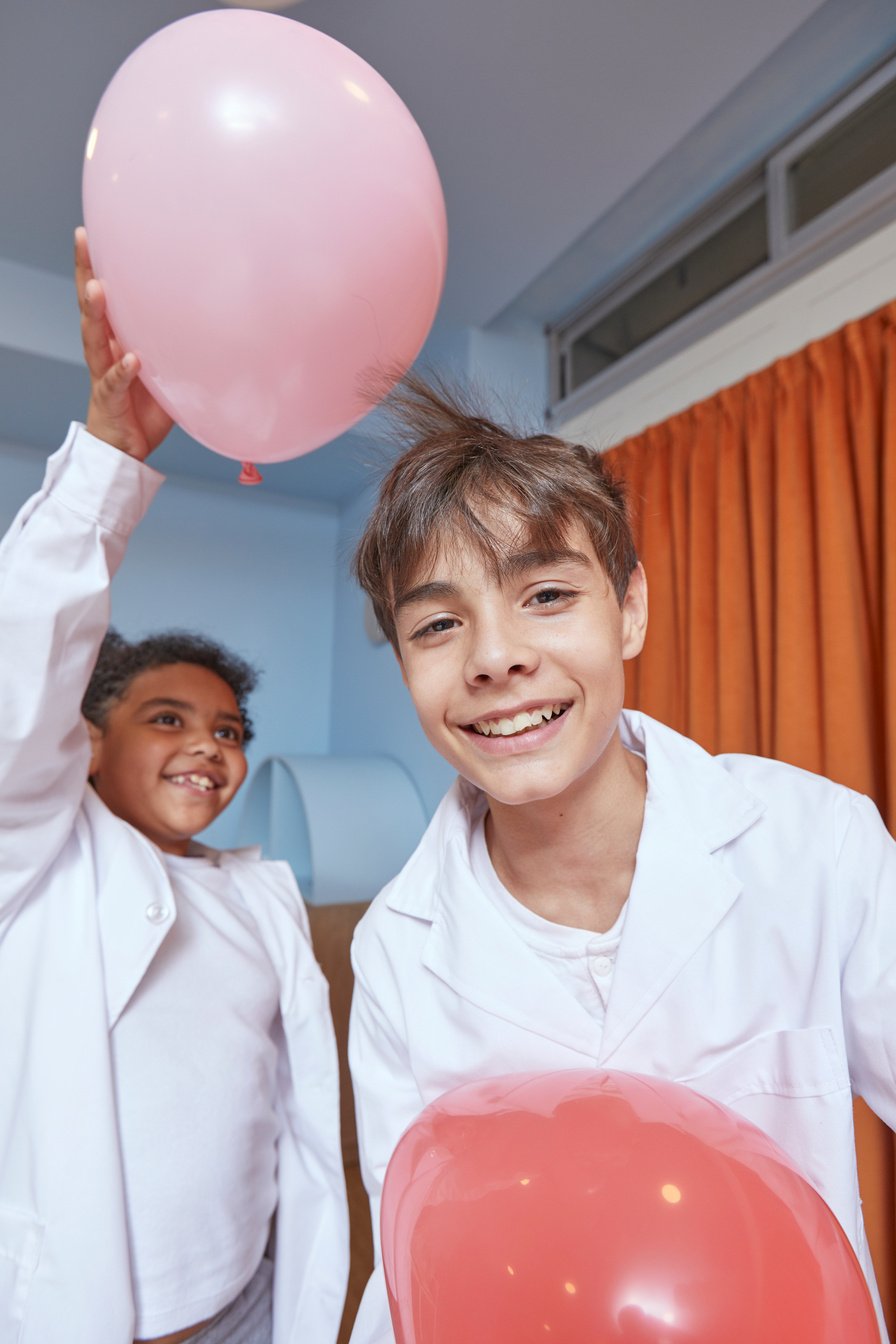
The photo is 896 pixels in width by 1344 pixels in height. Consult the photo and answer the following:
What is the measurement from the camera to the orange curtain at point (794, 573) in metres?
1.52

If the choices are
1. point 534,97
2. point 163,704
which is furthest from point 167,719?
point 534,97

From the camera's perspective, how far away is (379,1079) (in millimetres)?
995

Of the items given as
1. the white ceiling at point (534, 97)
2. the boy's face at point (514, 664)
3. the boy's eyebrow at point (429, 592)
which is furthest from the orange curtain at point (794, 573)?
the boy's eyebrow at point (429, 592)

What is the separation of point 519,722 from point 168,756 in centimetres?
79

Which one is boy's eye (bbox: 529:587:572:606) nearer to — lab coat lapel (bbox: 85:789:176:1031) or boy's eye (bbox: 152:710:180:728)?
lab coat lapel (bbox: 85:789:176:1031)

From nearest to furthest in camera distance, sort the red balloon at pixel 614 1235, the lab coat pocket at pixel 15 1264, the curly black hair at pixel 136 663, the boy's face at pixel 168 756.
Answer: the red balloon at pixel 614 1235
the lab coat pocket at pixel 15 1264
the boy's face at pixel 168 756
the curly black hair at pixel 136 663

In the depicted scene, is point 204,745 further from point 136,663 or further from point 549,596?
point 549,596

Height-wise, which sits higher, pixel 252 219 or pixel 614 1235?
pixel 252 219

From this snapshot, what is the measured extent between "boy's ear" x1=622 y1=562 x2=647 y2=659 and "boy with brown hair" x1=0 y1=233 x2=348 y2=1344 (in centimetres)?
61

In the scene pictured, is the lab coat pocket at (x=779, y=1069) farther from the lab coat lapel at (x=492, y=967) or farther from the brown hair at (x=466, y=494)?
the brown hair at (x=466, y=494)

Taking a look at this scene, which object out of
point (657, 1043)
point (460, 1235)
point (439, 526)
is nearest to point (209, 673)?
point (439, 526)

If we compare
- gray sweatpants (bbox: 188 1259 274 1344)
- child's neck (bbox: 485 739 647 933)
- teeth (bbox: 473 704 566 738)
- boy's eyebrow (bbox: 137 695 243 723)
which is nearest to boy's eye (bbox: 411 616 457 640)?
teeth (bbox: 473 704 566 738)

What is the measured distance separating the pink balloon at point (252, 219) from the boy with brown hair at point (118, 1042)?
0.11 metres

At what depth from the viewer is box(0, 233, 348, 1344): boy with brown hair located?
3.12 ft
